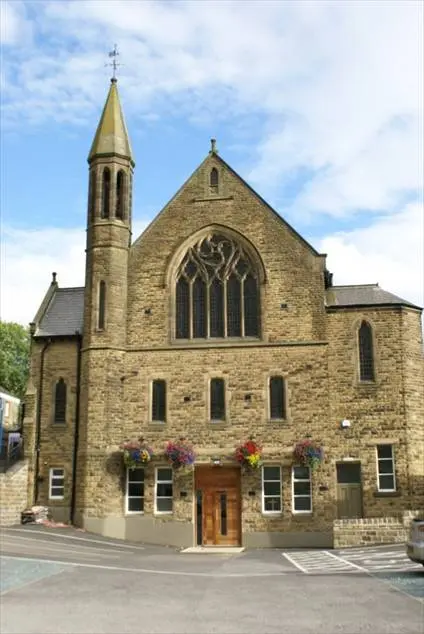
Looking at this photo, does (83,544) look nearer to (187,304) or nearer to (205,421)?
(205,421)

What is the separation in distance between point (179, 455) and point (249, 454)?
102 inches

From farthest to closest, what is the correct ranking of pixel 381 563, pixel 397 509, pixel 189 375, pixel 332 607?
1. pixel 189 375
2. pixel 397 509
3. pixel 381 563
4. pixel 332 607

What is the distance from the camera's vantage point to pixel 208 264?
97.2 ft

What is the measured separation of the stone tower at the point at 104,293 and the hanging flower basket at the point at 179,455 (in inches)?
92.4

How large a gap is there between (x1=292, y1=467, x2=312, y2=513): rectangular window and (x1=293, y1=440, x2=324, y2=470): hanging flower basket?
383mm

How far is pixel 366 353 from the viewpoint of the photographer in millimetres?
28234

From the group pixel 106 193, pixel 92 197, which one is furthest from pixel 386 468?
pixel 92 197

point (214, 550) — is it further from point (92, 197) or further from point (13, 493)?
point (92, 197)

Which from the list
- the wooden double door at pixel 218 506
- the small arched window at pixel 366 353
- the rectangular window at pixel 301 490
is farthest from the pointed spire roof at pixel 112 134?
the rectangular window at pixel 301 490

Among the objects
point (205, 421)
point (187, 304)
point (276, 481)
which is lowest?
point (276, 481)

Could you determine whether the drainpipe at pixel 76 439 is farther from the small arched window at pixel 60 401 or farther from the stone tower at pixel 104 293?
the small arched window at pixel 60 401

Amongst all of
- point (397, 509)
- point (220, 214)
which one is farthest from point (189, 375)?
point (397, 509)

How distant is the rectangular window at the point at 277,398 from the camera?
27.9 meters

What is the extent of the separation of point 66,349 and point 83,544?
28.1ft
